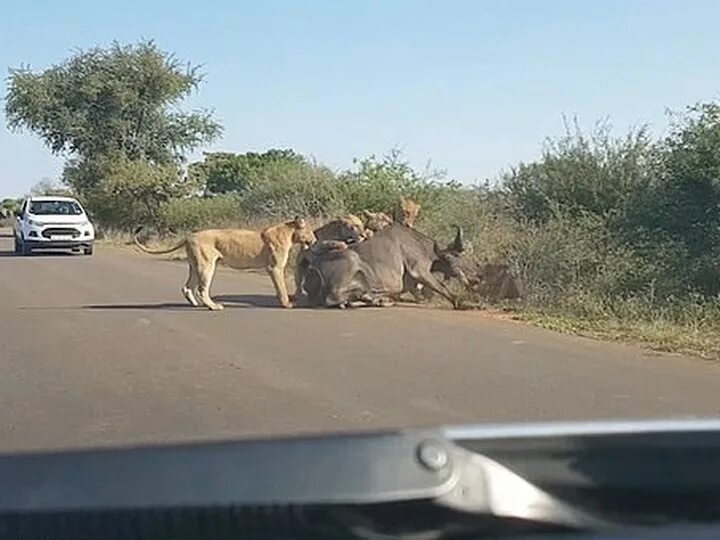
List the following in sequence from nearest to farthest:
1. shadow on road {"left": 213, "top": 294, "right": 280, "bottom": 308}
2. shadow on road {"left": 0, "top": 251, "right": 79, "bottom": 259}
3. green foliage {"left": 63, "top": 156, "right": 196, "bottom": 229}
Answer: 1. shadow on road {"left": 213, "top": 294, "right": 280, "bottom": 308}
2. shadow on road {"left": 0, "top": 251, "right": 79, "bottom": 259}
3. green foliage {"left": 63, "top": 156, "right": 196, "bottom": 229}

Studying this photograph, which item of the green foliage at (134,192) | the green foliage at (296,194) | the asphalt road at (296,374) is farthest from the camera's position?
the green foliage at (134,192)

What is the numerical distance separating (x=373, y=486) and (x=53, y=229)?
3365 cm

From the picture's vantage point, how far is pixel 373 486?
289cm

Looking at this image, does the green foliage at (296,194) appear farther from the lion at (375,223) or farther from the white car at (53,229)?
the lion at (375,223)

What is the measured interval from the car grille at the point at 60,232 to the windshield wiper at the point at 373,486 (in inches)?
1299

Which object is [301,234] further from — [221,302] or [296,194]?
[296,194]

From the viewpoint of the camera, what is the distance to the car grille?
3544 cm

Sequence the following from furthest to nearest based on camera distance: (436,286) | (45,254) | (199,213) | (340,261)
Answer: (199,213), (45,254), (436,286), (340,261)

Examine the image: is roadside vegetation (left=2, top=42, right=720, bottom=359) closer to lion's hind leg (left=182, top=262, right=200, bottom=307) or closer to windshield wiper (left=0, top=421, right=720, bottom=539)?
lion's hind leg (left=182, top=262, right=200, bottom=307)

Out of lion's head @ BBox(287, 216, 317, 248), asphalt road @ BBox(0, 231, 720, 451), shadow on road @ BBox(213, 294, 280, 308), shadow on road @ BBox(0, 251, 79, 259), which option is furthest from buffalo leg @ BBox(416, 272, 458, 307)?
shadow on road @ BBox(0, 251, 79, 259)

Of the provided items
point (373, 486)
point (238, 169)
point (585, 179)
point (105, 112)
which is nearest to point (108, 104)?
point (105, 112)

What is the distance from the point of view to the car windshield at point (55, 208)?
36031mm

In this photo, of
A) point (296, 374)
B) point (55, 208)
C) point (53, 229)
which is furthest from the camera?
point (55, 208)

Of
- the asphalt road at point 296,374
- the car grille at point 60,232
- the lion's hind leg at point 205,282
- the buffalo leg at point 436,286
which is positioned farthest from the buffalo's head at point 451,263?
the car grille at point 60,232
